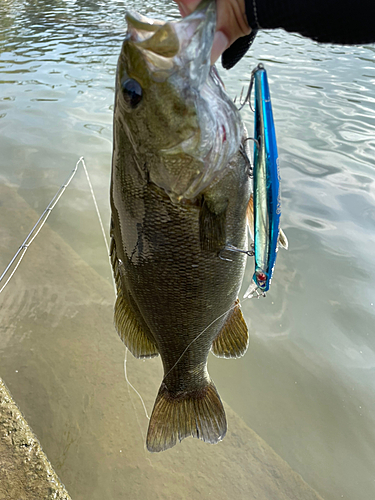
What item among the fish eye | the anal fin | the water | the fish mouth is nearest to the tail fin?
the anal fin

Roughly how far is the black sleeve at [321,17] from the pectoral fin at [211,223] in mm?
566

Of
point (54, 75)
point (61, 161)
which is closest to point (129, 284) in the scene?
point (61, 161)

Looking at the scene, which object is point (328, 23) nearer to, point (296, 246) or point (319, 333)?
point (319, 333)

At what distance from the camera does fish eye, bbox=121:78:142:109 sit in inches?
48.2

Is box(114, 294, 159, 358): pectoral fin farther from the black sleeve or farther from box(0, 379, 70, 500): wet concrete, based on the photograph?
the black sleeve

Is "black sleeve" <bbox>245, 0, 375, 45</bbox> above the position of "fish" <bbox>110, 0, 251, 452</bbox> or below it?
above

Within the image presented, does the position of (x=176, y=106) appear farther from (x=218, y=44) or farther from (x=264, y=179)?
(x=264, y=179)

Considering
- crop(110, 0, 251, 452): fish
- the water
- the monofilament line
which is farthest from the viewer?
the monofilament line

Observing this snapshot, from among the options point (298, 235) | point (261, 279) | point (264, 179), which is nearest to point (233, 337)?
point (261, 279)

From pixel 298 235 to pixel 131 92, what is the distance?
303 centimetres

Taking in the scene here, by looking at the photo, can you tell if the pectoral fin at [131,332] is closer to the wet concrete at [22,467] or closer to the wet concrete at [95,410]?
the wet concrete at [22,467]

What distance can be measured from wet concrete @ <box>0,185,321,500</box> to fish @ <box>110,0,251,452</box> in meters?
1.05

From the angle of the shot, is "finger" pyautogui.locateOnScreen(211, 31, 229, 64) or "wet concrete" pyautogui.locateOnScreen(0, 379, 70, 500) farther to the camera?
"wet concrete" pyautogui.locateOnScreen(0, 379, 70, 500)

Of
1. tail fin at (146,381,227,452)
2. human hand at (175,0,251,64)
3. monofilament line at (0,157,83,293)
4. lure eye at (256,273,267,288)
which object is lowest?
monofilament line at (0,157,83,293)
